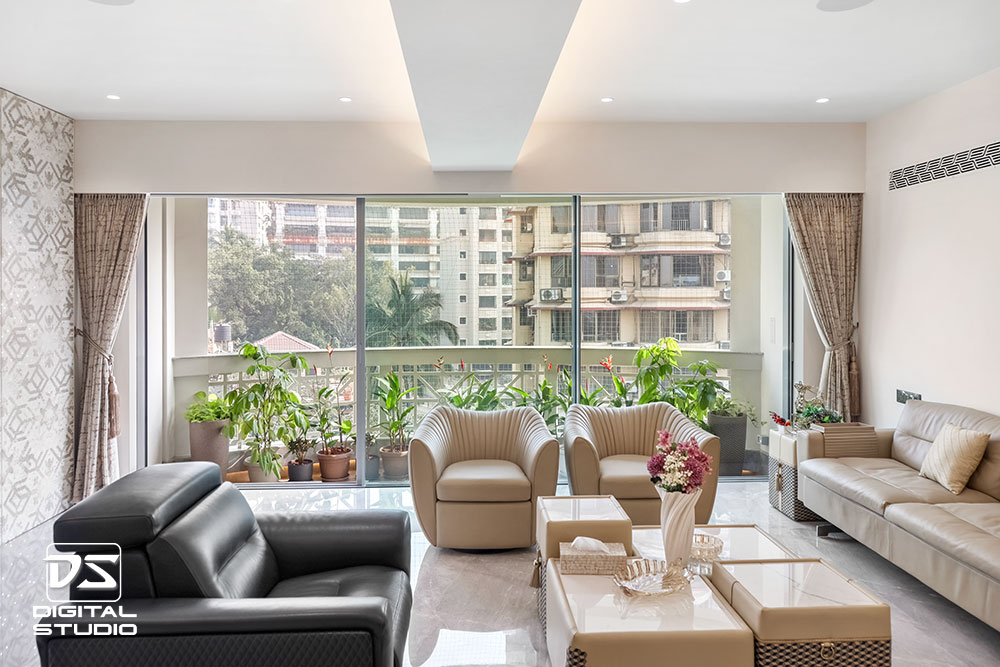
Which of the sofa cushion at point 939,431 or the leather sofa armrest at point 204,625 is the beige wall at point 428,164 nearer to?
the sofa cushion at point 939,431

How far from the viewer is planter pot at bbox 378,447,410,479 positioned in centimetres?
536

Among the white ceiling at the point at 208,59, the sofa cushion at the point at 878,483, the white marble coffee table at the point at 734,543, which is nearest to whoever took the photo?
the white marble coffee table at the point at 734,543

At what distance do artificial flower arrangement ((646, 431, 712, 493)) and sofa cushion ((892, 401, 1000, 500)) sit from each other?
1857mm

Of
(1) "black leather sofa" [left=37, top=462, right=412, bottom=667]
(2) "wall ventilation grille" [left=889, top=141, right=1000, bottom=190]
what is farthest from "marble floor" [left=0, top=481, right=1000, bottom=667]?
(2) "wall ventilation grille" [left=889, top=141, right=1000, bottom=190]

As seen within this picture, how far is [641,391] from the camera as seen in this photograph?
17.8 ft

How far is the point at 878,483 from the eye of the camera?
3.68 m

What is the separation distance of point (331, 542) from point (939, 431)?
3.58 m

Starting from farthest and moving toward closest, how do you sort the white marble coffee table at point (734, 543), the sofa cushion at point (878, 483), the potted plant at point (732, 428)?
the potted plant at point (732, 428) → the sofa cushion at point (878, 483) → the white marble coffee table at point (734, 543)

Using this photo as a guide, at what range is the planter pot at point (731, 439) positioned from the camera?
5.52 metres

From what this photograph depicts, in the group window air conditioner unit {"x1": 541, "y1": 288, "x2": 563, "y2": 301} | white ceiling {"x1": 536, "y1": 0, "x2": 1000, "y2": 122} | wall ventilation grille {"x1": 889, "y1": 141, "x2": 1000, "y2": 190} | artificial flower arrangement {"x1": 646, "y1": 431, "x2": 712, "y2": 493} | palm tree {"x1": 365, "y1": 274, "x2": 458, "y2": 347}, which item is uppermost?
white ceiling {"x1": 536, "y1": 0, "x2": 1000, "y2": 122}

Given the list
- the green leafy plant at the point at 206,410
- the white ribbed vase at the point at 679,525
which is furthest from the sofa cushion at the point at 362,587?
the green leafy plant at the point at 206,410

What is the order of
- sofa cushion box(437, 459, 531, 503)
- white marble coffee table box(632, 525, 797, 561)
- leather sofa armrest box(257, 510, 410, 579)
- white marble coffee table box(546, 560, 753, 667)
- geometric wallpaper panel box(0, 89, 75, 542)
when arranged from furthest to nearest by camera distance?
geometric wallpaper panel box(0, 89, 75, 542), sofa cushion box(437, 459, 531, 503), white marble coffee table box(632, 525, 797, 561), leather sofa armrest box(257, 510, 410, 579), white marble coffee table box(546, 560, 753, 667)

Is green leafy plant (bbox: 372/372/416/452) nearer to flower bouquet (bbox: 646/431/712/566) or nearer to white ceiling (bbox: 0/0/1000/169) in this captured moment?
white ceiling (bbox: 0/0/1000/169)

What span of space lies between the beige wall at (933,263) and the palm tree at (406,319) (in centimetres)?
329
